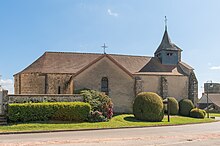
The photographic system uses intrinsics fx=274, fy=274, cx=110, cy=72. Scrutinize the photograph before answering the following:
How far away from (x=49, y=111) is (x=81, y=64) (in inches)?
571

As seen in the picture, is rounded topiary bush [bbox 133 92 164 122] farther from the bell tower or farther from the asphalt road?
the bell tower

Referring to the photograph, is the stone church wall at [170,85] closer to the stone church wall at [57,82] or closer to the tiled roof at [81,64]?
the tiled roof at [81,64]

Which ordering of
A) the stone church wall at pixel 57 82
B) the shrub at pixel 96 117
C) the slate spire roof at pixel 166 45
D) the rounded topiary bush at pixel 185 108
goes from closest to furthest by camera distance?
the shrub at pixel 96 117, the stone church wall at pixel 57 82, the rounded topiary bush at pixel 185 108, the slate spire roof at pixel 166 45

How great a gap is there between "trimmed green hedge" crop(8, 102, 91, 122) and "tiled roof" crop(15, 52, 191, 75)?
1016 centimetres

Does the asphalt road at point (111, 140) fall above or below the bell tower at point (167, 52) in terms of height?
below

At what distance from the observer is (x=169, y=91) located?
131 feet

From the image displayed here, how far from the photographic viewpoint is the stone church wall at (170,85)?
38.1 m

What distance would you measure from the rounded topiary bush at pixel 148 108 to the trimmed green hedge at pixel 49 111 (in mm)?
6164

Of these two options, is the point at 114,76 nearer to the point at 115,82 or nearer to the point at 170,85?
the point at 115,82

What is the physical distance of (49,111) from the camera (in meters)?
22.7

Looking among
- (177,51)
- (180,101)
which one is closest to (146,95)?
(180,101)

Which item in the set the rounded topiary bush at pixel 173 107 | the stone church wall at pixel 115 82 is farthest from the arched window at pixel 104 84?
the rounded topiary bush at pixel 173 107

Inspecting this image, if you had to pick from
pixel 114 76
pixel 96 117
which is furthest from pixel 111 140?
pixel 114 76

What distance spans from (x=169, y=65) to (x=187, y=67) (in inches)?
108
